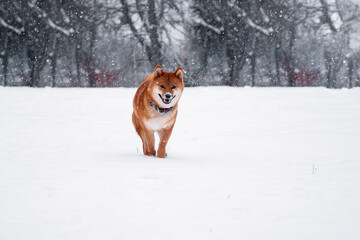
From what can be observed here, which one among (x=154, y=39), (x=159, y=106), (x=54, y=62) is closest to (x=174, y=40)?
(x=154, y=39)

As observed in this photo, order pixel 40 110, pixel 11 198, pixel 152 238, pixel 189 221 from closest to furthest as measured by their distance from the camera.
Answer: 1. pixel 152 238
2. pixel 189 221
3. pixel 11 198
4. pixel 40 110

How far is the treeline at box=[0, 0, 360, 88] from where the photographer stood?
1958 cm

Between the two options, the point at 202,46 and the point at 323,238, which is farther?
the point at 202,46

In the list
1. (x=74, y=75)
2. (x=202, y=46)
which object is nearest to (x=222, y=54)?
(x=202, y=46)

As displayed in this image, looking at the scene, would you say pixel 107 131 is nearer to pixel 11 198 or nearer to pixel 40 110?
pixel 40 110

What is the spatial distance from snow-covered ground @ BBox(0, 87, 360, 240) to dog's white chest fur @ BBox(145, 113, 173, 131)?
484 mm

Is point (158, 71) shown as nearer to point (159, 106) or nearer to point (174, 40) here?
point (159, 106)

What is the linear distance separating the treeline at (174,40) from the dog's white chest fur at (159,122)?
15038mm

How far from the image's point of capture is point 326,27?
21.1 m

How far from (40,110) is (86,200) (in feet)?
25.1

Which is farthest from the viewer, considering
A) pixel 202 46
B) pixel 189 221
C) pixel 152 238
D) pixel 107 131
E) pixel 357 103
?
pixel 202 46

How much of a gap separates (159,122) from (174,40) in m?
15.2

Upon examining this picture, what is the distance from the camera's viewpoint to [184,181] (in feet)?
12.8

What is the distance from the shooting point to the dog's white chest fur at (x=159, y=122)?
18.1ft
